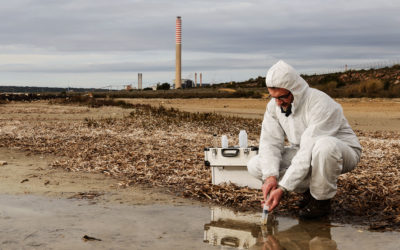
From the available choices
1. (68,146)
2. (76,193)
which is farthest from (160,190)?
(68,146)

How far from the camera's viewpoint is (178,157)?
9.45m

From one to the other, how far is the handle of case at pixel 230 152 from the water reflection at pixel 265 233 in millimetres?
1001

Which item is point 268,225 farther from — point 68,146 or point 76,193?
point 68,146

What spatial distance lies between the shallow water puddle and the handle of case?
84 cm

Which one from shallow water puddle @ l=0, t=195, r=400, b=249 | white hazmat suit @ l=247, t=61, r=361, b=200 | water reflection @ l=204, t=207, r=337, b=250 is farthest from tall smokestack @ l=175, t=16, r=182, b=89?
white hazmat suit @ l=247, t=61, r=361, b=200

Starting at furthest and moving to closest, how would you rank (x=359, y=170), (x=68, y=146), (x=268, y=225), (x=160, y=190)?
1. (x=68, y=146)
2. (x=359, y=170)
3. (x=160, y=190)
4. (x=268, y=225)

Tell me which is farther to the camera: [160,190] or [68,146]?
[68,146]

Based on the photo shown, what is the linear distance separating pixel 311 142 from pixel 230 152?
5.61 ft

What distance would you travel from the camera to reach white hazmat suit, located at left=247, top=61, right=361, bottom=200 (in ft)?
16.2

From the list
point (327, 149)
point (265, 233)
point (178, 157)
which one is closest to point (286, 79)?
point (327, 149)

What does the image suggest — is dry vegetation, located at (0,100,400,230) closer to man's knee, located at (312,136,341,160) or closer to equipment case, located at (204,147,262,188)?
equipment case, located at (204,147,262,188)

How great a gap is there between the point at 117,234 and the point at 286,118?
6.87 feet

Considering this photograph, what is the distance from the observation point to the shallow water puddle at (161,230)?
15.2 ft

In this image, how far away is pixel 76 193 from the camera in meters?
6.86
